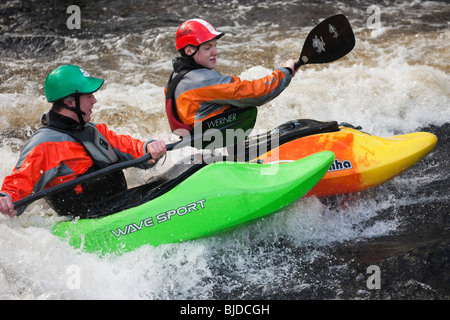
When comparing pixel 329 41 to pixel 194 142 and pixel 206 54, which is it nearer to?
pixel 206 54

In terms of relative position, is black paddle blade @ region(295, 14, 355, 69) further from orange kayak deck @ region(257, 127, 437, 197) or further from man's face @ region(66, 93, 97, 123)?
man's face @ region(66, 93, 97, 123)

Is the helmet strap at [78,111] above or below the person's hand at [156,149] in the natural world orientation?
above

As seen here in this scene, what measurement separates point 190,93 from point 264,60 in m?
3.74

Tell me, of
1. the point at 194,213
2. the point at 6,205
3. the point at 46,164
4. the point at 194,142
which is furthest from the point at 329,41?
the point at 6,205

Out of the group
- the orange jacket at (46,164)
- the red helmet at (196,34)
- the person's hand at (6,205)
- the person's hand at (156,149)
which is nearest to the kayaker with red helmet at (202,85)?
the red helmet at (196,34)

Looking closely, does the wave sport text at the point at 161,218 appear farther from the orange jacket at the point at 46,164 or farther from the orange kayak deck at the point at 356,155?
the orange kayak deck at the point at 356,155

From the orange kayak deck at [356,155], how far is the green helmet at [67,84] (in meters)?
1.33

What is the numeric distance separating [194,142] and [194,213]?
1.96ft

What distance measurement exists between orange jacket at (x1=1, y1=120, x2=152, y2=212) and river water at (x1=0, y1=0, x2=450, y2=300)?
0.98 ft

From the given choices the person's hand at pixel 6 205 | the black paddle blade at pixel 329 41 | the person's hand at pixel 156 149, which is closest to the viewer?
the person's hand at pixel 6 205

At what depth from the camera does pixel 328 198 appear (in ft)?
13.1

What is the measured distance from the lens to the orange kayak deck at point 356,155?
3.87 metres

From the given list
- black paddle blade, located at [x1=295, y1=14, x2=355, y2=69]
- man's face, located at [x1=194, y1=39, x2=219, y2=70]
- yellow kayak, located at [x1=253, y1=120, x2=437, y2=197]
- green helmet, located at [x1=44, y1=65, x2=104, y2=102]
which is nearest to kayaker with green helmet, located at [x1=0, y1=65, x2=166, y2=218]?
green helmet, located at [x1=44, y1=65, x2=104, y2=102]

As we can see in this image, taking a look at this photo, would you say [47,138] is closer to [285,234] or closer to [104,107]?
[285,234]
